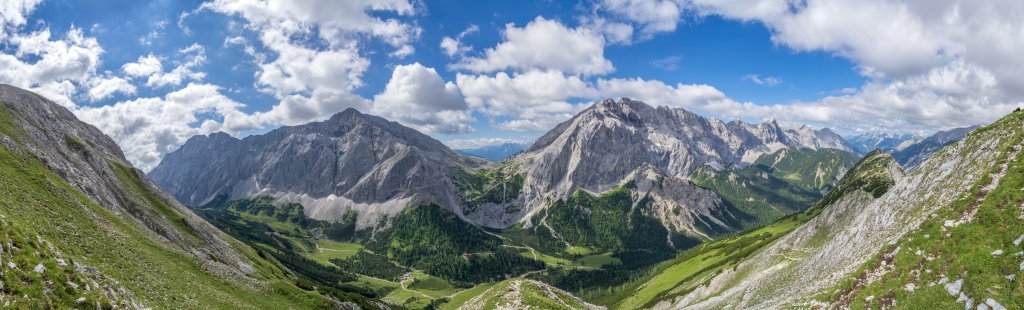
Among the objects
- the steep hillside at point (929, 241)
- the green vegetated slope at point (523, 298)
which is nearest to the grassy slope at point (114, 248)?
the green vegetated slope at point (523, 298)

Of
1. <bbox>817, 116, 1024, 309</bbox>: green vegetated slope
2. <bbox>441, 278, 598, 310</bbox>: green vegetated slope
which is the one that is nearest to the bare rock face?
<bbox>441, 278, 598, 310</bbox>: green vegetated slope

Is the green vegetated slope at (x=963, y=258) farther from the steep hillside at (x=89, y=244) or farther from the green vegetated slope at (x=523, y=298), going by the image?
the steep hillside at (x=89, y=244)

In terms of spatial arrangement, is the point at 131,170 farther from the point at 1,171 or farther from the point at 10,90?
the point at 1,171

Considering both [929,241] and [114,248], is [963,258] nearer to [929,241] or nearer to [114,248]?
[929,241]

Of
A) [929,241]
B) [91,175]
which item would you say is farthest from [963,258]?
[91,175]

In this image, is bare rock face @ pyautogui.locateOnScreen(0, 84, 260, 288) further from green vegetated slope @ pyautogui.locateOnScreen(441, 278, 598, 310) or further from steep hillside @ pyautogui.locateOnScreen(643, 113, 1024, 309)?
steep hillside @ pyautogui.locateOnScreen(643, 113, 1024, 309)

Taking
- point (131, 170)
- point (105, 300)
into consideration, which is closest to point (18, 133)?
point (131, 170)
